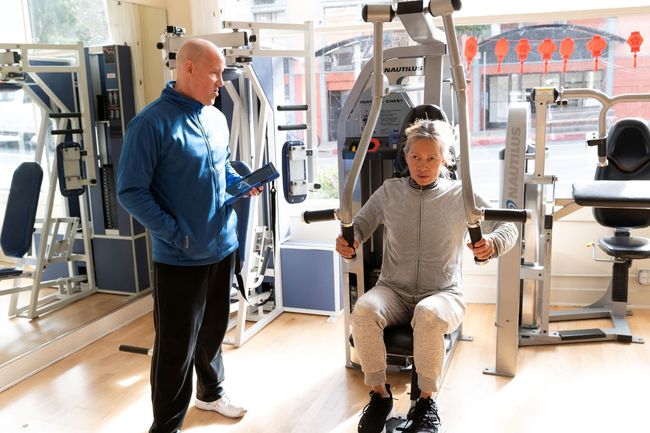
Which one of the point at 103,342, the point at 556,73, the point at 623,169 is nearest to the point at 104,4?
the point at 103,342

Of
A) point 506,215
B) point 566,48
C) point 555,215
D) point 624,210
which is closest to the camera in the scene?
point 506,215

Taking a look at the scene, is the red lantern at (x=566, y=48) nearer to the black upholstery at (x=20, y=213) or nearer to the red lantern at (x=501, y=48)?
the red lantern at (x=501, y=48)

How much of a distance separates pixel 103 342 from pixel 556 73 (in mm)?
3333

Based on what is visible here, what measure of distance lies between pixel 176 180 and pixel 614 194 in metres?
1.91

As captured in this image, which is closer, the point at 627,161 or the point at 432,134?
the point at 432,134

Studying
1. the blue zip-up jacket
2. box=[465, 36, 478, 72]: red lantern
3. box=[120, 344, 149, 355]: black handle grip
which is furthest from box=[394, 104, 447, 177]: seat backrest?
box=[120, 344, 149, 355]: black handle grip

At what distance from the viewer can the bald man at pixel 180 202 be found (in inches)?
86.4

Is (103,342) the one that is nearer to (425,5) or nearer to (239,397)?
(239,397)

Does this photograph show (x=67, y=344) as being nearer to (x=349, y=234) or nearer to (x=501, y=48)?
(x=349, y=234)

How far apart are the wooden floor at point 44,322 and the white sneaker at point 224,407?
1.20 metres

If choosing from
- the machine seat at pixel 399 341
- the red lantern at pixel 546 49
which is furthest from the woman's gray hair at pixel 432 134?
the red lantern at pixel 546 49

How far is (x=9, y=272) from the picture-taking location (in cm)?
351

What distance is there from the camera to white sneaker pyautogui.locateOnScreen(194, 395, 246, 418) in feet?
9.04

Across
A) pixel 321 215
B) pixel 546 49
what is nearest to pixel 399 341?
pixel 321 215
